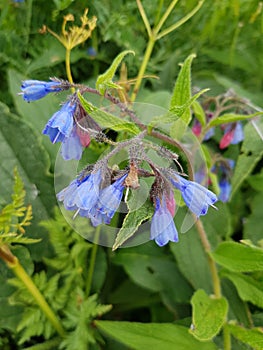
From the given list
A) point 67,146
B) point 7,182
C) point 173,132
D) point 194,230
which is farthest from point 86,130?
point 194,230

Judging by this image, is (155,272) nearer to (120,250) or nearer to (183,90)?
(120,250)

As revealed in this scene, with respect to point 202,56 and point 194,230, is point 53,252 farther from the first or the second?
point 202,56

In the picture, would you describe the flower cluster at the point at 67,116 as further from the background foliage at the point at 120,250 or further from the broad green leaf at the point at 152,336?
the broad green leaf at the point at 152,336

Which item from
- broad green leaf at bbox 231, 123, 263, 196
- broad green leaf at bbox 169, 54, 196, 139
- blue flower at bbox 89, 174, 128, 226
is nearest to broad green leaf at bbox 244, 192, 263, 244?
broad green leaf at bbox 231, 123, 263, 196

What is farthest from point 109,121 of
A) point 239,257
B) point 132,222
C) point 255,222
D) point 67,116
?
point 255,222

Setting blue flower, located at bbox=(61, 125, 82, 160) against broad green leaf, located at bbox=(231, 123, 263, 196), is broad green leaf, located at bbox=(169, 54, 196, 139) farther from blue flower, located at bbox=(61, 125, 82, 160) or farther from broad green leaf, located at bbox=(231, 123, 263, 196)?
broad green leaf, located at bbox=(231, 123, 263, 196)

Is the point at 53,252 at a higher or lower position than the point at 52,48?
lower

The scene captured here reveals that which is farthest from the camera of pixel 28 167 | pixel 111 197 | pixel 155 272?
pixel 155 272
